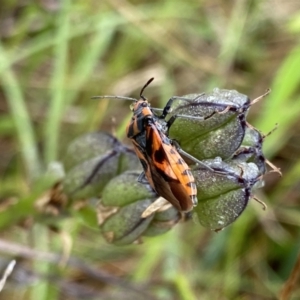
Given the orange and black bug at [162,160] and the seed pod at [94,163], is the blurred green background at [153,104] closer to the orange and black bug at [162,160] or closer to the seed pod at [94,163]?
the seed pod at [94,163]

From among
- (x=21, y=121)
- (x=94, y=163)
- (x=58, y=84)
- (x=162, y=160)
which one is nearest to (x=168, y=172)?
(x=162, y=160)

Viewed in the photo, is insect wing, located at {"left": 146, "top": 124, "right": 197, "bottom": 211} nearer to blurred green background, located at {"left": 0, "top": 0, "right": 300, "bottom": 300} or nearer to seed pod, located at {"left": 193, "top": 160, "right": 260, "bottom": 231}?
seed pod, located at {"left": 193, "top": 160, "right": 260, "bottom": 231}

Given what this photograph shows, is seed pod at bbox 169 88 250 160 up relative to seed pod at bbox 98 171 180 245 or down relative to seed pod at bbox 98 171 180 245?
up

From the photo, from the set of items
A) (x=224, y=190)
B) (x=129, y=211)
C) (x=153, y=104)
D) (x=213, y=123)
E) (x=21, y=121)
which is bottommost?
(x=153, y=104)

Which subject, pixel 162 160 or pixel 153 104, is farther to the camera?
pixel 153 104

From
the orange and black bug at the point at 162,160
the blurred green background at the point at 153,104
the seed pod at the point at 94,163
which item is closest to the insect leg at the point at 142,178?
the orange and black bug at the point at 162,160

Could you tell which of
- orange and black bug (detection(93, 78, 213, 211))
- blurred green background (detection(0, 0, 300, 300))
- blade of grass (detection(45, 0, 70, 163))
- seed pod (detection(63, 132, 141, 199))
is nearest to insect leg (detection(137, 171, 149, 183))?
orange and black bug (detection(93, 78, 213, 211))

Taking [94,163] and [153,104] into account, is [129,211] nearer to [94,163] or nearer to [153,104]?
[94,163]
